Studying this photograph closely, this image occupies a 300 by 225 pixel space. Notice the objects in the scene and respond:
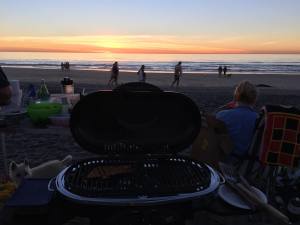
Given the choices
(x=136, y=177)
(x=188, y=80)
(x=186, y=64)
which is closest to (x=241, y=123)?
(x=136, y=177)

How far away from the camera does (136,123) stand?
3402 mm

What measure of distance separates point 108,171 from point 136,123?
0.42m

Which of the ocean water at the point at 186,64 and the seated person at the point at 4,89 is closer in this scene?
the seated person at the point at 4,89

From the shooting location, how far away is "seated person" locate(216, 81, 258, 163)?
4559 mm

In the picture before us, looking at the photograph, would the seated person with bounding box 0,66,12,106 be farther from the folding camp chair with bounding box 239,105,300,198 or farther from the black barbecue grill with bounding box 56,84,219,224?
the folding camp chair with bounding box 239,105,300,198

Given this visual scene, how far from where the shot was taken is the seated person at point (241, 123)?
4559 mm

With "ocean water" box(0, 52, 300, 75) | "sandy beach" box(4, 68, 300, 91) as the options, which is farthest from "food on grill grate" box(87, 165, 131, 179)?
"ocean water" box(0, 52, 300, 75)

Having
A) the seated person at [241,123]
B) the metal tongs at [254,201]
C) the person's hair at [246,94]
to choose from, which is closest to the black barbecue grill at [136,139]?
the metal tongs at [254,201]

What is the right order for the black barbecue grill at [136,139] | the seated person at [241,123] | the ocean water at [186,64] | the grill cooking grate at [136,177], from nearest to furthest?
1. the grill cooking grate at [136,177]
2. the black barbecue grill at [136,139]
3. the seated person at [241,123]
4. the ocean water at [186,64]

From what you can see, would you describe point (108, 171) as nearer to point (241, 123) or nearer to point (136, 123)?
point (136, 123)

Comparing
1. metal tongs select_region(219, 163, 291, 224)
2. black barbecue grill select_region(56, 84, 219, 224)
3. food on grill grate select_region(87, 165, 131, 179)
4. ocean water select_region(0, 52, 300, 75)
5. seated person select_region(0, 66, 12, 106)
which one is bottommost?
Result: ocean water select_region(0, 52, 300, 75)

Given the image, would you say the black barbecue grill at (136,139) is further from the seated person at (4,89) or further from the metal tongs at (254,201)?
the seated person at (4,89)

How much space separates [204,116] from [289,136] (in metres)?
0.84

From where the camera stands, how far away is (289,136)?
4.18m
